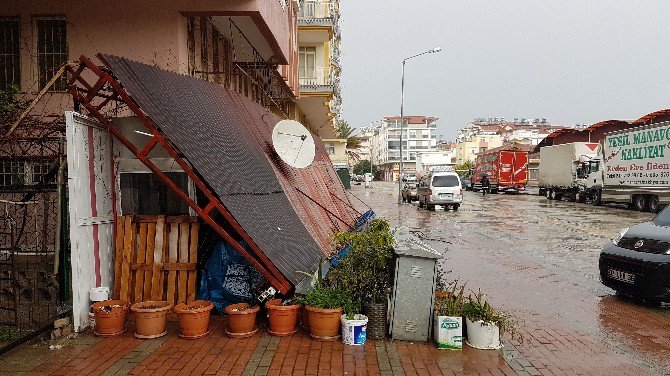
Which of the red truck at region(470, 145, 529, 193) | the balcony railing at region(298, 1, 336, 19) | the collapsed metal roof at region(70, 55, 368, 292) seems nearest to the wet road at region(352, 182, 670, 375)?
the collapsed metal roof at region(70, 55, 368, 292)

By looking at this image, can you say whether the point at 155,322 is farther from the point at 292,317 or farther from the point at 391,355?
the point at 391,355

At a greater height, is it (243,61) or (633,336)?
(243,61)

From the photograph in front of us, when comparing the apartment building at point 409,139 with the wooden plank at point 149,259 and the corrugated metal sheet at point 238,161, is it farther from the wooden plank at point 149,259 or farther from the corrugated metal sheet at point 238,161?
the wooden plank at point 149,259

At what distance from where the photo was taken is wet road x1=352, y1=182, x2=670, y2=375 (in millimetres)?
5648

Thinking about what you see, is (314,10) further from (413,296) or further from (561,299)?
(413,296)

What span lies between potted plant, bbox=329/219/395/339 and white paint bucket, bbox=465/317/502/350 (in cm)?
106

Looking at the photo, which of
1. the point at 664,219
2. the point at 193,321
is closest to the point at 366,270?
the point at 193,321

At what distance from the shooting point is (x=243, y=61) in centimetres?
1582

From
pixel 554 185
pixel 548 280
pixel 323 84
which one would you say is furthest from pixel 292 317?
pixel 554 185

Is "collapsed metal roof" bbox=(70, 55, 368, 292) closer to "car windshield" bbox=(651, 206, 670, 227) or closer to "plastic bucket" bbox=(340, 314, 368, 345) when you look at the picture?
"plastic bucket" bbox=(340, 314, 368, 345)

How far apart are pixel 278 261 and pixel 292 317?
0.71 m

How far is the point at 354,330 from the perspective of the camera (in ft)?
18.9

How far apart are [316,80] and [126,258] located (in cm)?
1987

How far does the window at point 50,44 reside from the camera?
10695 millimetres
